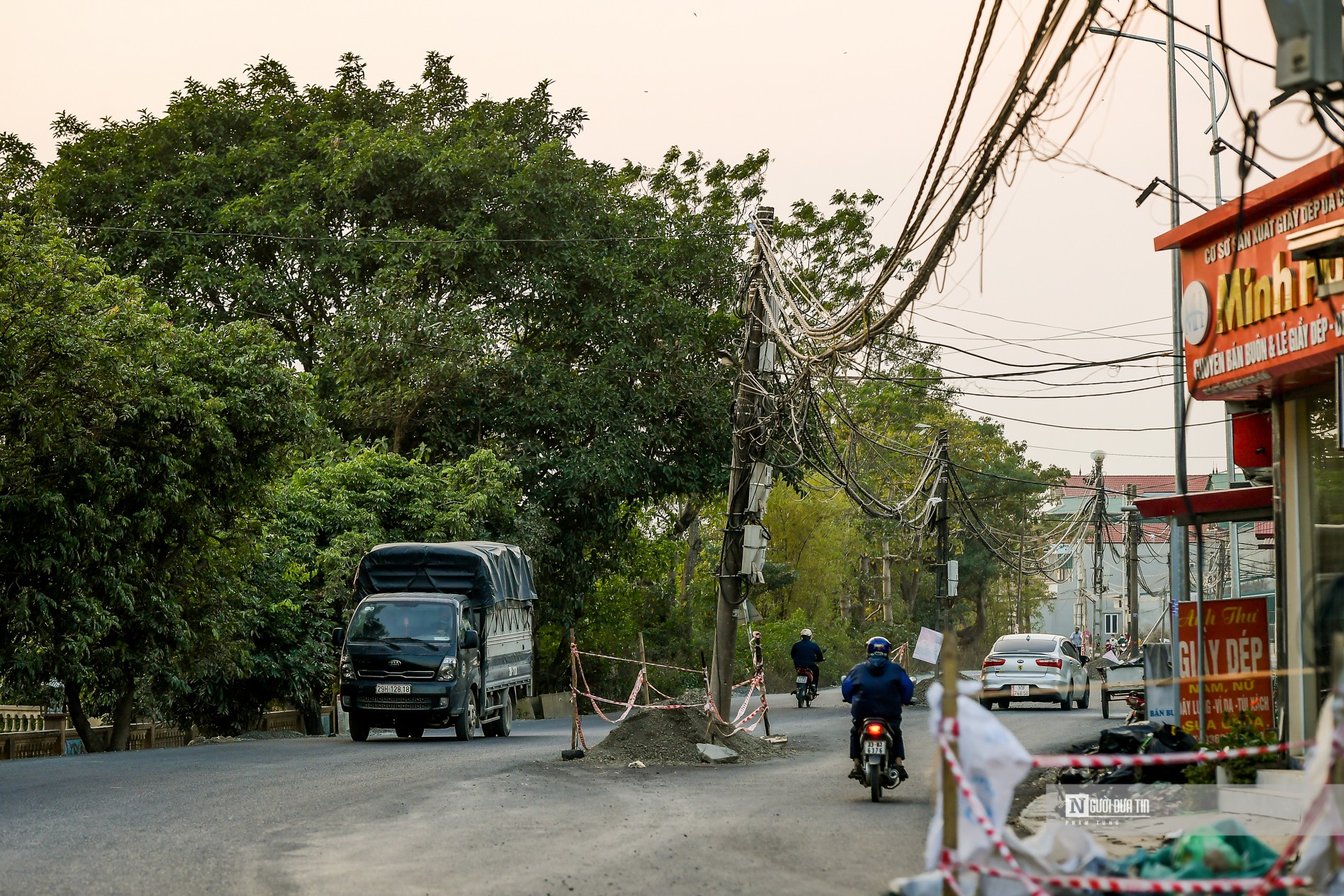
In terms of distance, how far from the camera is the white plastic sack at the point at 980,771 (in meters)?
5.95

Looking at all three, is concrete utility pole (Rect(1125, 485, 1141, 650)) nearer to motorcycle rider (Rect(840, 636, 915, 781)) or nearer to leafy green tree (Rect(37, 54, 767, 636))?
leafy green tree (Rect(37, 54, 767, 636))

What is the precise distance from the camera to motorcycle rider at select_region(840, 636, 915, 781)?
13914mm

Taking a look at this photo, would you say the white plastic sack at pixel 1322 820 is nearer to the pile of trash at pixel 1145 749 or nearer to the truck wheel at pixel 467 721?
the pile of trash at pixel 1145 749

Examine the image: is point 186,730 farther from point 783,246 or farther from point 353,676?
point 783,246

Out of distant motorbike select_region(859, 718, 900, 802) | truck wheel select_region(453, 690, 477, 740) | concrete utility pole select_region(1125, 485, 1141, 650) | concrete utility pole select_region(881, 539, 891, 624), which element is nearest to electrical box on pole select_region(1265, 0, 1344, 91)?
distant motorbike select_region(859, 718, 900, 802)

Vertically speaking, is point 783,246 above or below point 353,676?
above

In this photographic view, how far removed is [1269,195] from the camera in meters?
12.2

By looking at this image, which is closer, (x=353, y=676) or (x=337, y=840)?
(x=337, y=840)

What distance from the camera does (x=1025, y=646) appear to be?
31.1 m

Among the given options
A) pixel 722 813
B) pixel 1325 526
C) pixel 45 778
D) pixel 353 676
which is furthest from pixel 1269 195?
pixel 353 676

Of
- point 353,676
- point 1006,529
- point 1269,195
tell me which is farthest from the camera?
point 1006,529

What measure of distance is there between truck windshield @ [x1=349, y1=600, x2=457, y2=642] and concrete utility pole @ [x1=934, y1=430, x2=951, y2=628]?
57.4 feet

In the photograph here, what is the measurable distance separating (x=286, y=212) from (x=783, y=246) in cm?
1384

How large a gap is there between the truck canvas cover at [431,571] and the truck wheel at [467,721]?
5.30 ft
